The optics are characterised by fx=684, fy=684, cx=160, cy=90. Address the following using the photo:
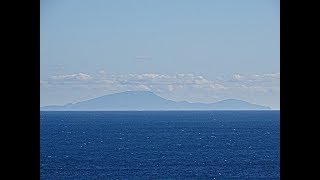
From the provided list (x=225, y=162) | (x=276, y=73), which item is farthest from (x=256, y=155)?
(x=276, y=73)

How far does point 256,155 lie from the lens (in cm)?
4716

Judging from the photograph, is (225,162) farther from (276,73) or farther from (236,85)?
(236,85)

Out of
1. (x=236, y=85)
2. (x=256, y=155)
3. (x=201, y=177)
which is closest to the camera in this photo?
(x=201, y=177)

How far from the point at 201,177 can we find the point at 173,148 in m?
14.0

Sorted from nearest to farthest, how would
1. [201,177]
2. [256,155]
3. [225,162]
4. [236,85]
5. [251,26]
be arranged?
[201,177] → [225,162] → [256,155] → [251,26] → [236,85]
